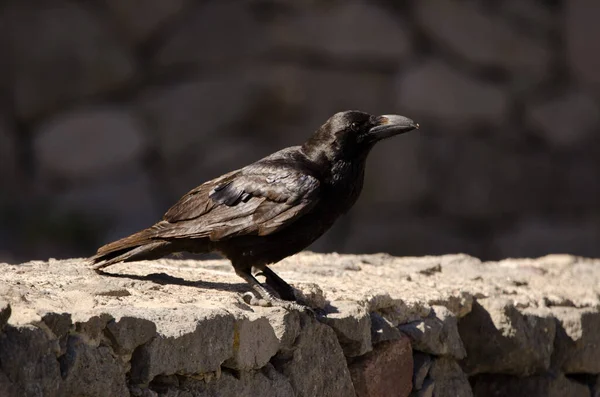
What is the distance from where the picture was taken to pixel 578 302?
5609 mm

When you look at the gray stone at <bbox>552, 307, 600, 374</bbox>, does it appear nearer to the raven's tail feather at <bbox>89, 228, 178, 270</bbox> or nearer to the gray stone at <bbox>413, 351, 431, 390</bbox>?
the gray stone at <bbox>413, 351, 431, 390</bbox>

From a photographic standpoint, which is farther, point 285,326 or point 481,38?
point 481,38

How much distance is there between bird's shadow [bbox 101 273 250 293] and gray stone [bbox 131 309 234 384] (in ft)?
2.11

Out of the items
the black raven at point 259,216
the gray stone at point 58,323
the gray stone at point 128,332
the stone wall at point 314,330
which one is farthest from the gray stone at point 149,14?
the gray stone at point 58,323

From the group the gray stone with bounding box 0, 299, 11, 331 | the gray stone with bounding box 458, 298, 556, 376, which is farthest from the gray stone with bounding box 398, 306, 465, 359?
the gray stone with bounding box 0, 299, 11, 331

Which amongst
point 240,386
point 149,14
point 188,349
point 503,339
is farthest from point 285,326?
point 149,14

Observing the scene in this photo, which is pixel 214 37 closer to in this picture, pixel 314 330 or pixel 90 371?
pixel 314 330

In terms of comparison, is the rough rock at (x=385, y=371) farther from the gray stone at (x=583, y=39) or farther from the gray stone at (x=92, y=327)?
the gray stone at (x=583, y=39)

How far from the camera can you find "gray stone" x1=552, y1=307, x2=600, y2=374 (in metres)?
5.43

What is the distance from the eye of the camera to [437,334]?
4887 mm

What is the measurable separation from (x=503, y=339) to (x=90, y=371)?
2.21m

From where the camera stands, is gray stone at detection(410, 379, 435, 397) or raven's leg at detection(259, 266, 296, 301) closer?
raven's leg at detection(259, 266, 296, 301)

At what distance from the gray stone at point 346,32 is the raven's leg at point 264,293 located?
6041 millimetres

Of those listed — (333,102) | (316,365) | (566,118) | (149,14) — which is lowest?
(316,365)
